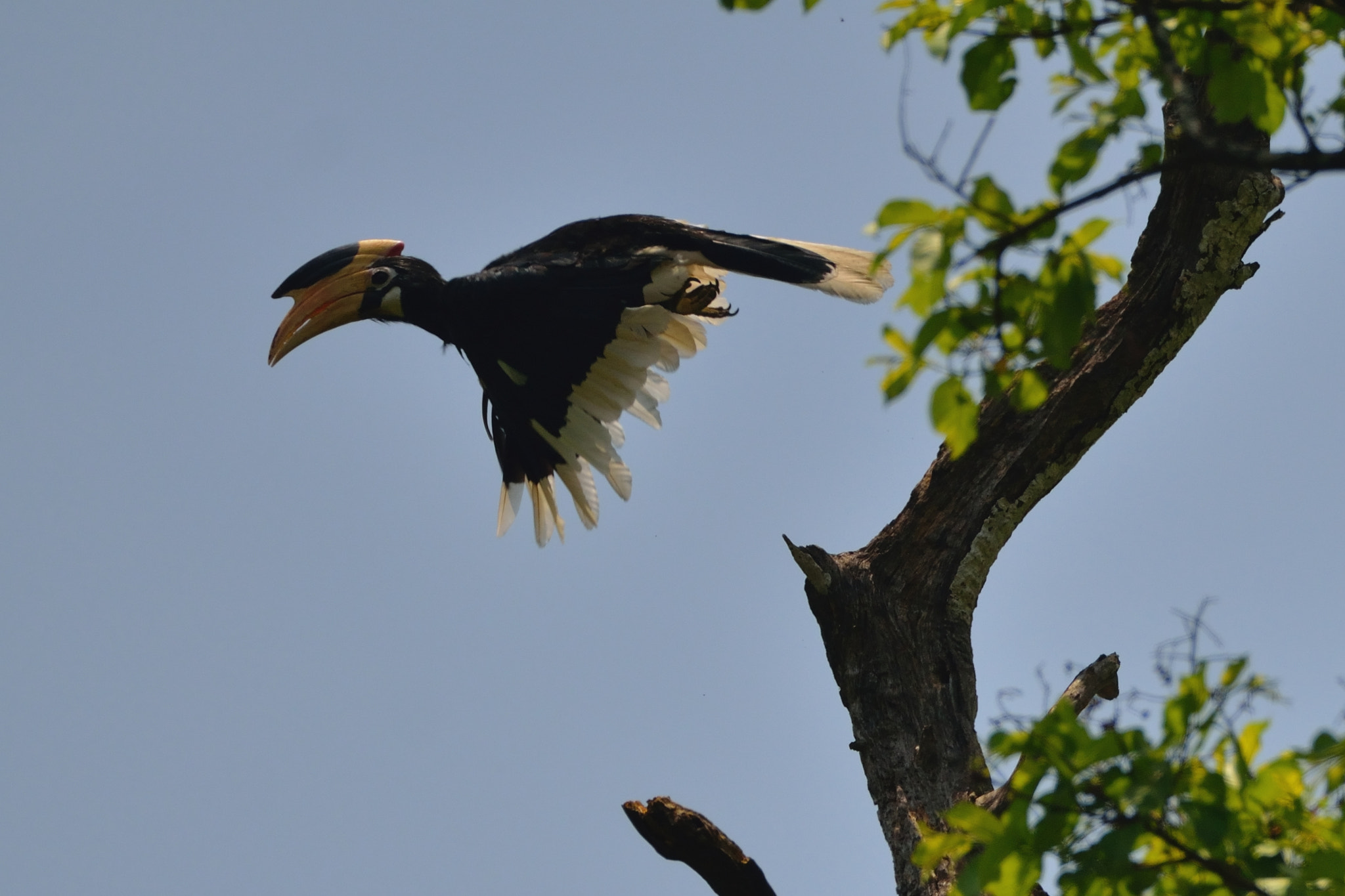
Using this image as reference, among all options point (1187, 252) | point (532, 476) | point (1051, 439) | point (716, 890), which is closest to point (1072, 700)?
point (1051, 439)

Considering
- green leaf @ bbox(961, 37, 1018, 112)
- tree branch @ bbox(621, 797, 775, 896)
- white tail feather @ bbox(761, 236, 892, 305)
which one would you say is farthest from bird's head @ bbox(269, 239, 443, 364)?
green leaf @ bbox(961, 37, 1018, 112)

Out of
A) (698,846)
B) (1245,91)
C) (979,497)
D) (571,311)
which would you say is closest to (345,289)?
(571,311)

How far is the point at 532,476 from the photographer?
5.91 meters

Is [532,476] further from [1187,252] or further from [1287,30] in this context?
[1287,30]

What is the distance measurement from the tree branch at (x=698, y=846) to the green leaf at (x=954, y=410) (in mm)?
1793

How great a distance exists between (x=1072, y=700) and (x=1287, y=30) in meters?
2.17

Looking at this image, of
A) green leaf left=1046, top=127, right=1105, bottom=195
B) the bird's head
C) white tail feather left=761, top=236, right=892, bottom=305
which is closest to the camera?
green leaf left=1046, top=127, right=1105, bottom=195

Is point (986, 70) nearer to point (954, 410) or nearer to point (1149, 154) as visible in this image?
point (1149, 154)

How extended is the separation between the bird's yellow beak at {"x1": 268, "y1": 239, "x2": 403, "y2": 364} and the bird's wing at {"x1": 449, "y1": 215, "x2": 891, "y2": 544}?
1.90 ft

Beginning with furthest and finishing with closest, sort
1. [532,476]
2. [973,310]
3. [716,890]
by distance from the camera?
[532,476] < [716,890] < [973,310]

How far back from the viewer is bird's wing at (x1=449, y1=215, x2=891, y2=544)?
5.08 meters

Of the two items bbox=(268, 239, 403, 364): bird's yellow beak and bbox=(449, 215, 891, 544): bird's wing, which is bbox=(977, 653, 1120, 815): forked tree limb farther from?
bbox=(268, 239, 403, 364): bird's yellow beak

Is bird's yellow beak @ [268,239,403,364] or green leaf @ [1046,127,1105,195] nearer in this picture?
green leaf @ [1046,127,1105,195]

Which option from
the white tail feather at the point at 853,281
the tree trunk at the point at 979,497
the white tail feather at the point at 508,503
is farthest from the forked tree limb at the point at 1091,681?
the white tail feather at the point at 508,503
